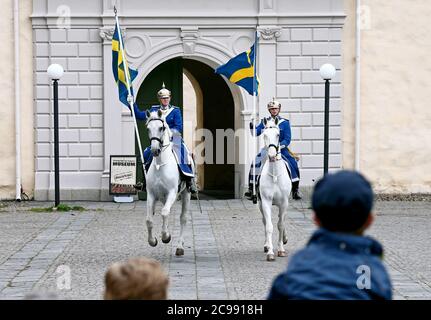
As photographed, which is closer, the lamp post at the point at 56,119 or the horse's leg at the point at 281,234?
the horse's leg at the point at 281,234

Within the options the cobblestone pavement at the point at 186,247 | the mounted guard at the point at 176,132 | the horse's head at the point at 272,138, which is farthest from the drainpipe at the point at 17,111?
the horse's head at the point at 272,138

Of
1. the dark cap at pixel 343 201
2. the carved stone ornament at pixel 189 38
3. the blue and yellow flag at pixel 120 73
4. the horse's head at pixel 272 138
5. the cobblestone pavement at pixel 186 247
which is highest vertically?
the carved stone ornament at pixel 189 38

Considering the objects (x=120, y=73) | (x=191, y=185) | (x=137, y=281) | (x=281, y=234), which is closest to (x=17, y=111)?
(x=120, y=73)

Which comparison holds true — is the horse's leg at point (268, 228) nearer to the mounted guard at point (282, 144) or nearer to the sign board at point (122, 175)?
the mounted guard at point (282, 144)

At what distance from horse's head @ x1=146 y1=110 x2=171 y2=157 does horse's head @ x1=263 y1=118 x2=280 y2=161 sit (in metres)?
1.24

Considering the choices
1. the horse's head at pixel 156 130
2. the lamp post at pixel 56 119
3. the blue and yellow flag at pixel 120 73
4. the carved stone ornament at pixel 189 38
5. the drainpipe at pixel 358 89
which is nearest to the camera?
the horse's head at pixel 156 130

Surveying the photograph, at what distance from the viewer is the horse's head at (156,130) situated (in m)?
12.1

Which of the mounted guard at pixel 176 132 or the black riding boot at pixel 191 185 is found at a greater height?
the mounted guard at pixel 176 132

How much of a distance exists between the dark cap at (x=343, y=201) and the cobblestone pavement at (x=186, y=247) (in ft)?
19.2

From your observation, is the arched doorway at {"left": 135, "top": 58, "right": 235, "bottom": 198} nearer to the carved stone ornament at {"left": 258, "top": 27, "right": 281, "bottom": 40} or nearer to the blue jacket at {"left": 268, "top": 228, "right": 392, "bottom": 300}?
the carved stone ornament at {"left": 258, "top": 27, "right": 281, "bottom": 40}

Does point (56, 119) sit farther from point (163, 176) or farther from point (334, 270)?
point (334, 270)

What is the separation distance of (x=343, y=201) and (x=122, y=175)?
17895 millimetres
